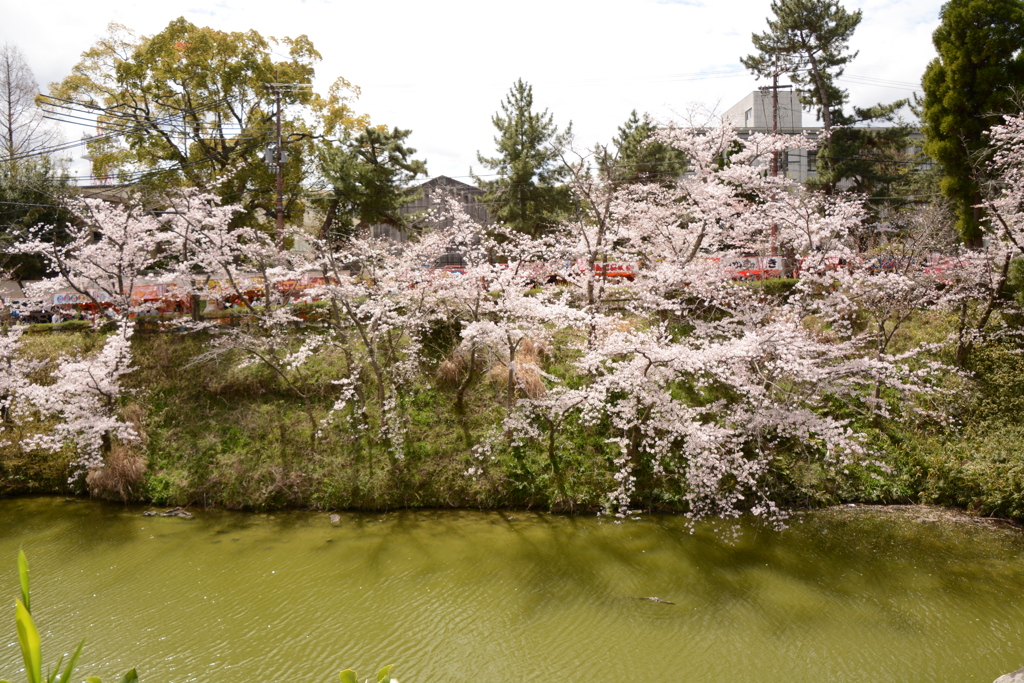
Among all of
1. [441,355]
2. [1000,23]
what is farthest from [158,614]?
[1000,23]

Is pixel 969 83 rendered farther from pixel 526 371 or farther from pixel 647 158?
pixel 526 371

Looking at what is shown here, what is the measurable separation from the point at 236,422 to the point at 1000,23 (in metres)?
19.6

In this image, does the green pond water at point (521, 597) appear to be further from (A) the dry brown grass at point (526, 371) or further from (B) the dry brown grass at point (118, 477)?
(A) the dry brown grass at point (526, 371)

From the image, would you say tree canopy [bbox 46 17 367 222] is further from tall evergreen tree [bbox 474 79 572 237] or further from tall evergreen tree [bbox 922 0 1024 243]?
tall evergreen tree [bbox 922 0 1024 243]

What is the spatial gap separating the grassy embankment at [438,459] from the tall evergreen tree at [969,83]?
324cm

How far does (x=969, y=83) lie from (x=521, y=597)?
603 inches

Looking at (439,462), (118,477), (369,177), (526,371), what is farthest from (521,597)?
(369,177)

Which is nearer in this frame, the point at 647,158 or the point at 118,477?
the point at 118,477

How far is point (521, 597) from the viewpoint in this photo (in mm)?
7703

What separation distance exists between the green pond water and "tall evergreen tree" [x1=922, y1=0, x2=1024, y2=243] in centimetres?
860

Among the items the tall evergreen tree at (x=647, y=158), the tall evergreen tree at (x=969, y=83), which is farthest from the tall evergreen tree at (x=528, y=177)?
the tall evergreen tree at (x=969, y=83)

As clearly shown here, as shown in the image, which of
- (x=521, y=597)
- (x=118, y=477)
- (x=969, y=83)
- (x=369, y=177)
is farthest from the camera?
(x=369, y=177)

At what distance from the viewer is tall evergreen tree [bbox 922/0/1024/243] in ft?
42.3

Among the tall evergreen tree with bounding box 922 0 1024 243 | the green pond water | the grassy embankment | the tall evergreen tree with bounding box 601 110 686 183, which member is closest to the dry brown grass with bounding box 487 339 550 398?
the grassy embankment
